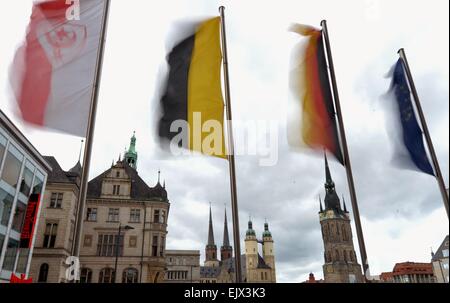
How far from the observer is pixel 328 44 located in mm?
10180

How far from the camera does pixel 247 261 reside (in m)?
158

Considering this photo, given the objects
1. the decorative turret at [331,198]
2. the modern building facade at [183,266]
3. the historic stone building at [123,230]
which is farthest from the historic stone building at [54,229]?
the decorative turret at [331,198]

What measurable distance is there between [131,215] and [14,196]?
18786 millimetres

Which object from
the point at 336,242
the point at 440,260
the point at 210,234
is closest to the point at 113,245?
the point at 440,260

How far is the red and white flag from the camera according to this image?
762 cm

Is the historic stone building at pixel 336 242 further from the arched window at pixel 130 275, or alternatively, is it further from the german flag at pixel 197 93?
the german flag at pixel 197 93

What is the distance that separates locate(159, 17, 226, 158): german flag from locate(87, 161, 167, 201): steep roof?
3861 cm

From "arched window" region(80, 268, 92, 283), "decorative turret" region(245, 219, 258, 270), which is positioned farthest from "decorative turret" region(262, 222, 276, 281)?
"arched window" region(80, 268, 92, 283)

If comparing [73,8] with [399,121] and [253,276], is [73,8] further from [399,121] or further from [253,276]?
[253,276]
